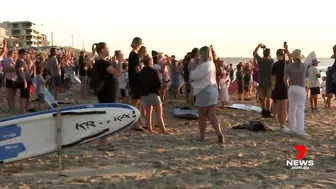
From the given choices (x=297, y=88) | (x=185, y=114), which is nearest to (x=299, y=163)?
(x=297, y=88)

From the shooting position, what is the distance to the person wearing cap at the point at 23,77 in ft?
29.0

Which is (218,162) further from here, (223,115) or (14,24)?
(14,24)

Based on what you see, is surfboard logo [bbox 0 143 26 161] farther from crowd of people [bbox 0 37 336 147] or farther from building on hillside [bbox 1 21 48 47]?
building on hillside [bbox 1 21 48 47]

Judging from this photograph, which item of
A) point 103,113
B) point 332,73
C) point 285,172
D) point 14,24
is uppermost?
point 14,24

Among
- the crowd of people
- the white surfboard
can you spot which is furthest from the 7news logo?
the white surfboard

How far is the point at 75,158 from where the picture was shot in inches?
223

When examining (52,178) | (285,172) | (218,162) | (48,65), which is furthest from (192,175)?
(48,65)

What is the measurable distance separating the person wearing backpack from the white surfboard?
77 cm

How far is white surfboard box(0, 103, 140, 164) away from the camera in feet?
16.4

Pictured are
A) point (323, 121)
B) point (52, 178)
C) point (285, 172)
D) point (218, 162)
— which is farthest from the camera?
point (323, 121)

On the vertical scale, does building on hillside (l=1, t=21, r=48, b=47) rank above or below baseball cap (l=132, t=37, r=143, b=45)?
above

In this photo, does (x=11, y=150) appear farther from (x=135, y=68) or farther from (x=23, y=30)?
(x=23, y=30)

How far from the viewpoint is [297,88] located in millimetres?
7465

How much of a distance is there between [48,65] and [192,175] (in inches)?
289
